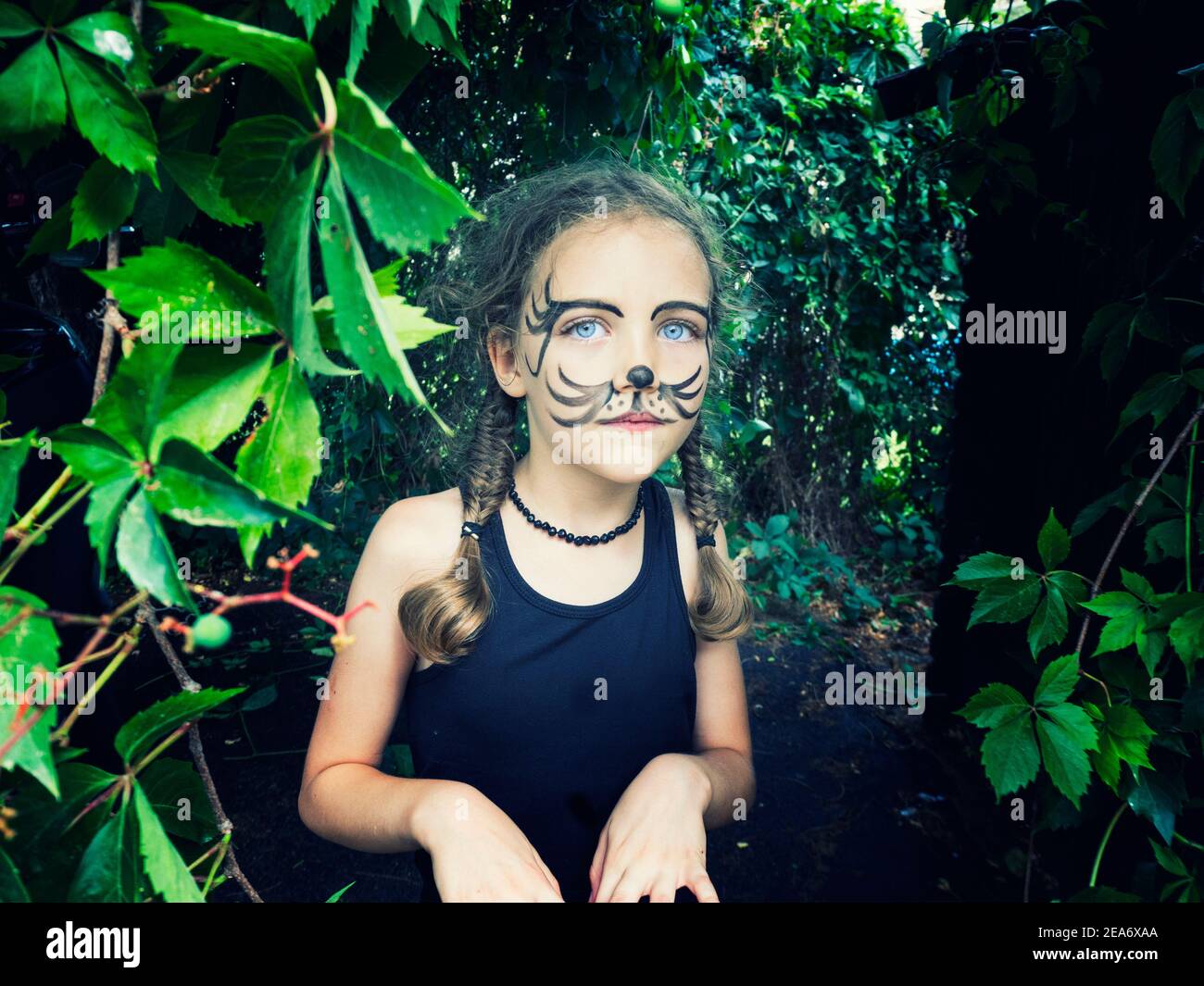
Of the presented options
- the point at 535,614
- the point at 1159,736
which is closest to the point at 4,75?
the point at 535,614

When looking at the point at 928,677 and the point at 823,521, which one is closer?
the point at 928,677

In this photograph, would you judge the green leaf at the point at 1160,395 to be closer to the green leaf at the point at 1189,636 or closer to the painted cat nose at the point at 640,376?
the green leaf at the point at 1189,636

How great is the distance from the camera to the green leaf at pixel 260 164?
49 cm

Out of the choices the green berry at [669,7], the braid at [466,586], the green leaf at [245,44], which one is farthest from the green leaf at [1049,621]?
the green berry at [669,7]

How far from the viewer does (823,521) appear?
571 centimetres

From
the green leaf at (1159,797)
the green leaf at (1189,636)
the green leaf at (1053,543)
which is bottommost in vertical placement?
the green leaf at (1159,797)

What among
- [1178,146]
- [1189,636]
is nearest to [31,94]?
[1189,636]

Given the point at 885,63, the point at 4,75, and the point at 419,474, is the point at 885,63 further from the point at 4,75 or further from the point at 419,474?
the point at 4,75

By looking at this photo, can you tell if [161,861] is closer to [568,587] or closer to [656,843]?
[656,843]

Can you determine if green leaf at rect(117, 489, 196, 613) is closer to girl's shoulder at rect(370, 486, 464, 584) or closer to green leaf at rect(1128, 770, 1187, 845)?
girl's shoulder at rect(370, 486, 464, 584)

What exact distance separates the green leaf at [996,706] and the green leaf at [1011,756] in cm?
2

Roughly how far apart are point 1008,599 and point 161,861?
1166 millimetres

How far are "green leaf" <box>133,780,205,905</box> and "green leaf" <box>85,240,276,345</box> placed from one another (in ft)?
1.08
